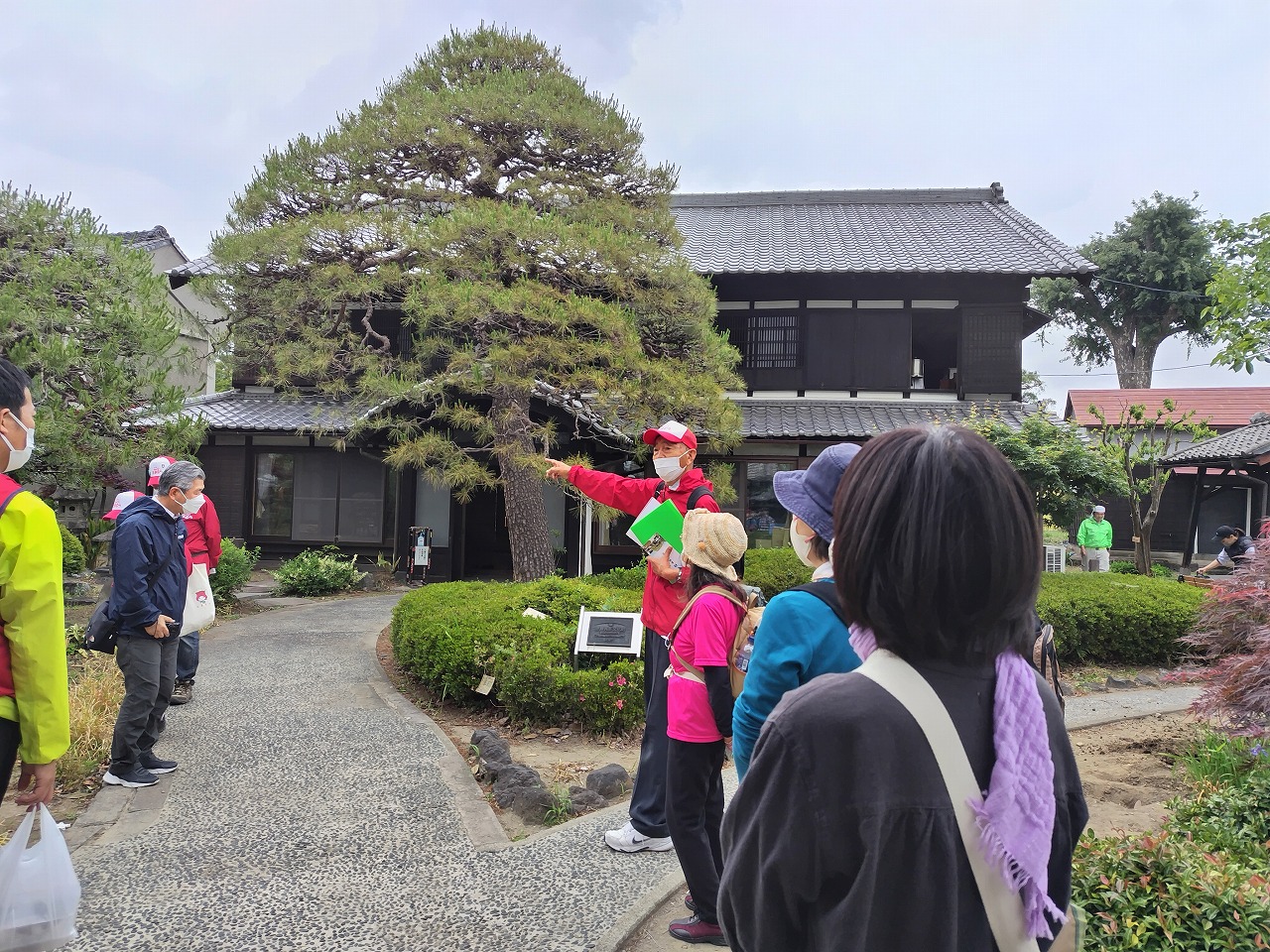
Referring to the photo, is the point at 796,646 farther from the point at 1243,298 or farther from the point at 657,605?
the point at 1243,298

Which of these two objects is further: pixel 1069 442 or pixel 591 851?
pixel 1069 442

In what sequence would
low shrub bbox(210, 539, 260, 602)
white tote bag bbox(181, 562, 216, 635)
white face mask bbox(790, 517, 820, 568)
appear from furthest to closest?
low shrub bbox(210, 539, 260, 602) < white tote bag bbox(181, 562, 216, 635) < white face mask bbox(790, 517, 820, 568)

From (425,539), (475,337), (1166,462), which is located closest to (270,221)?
(475,337)

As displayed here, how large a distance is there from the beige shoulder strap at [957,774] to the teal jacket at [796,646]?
0.74 m

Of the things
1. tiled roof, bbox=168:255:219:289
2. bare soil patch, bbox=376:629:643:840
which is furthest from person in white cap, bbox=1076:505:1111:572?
tiled roof, bbox=168:255:219:289

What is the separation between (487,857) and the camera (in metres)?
3.63

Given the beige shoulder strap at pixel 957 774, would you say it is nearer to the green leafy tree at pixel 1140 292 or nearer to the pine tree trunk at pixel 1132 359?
the green leafy tree at pixel 1140 292

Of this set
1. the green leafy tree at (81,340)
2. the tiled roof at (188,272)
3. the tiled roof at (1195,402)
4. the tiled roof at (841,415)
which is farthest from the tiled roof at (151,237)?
the tiled roof at (1195,402)

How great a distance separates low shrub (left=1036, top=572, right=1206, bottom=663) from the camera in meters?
8.16

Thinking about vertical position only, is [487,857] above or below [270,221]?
below

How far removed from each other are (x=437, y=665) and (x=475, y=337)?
12.0 feet

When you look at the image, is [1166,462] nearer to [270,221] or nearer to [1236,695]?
[1236,695]

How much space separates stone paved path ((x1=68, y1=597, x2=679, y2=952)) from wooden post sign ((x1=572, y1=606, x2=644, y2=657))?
1204 millimetres

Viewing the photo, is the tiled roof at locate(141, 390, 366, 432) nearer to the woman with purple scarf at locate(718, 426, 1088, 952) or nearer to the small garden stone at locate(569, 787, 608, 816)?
the small garden stone at locate(569, 787, 608, 816)
